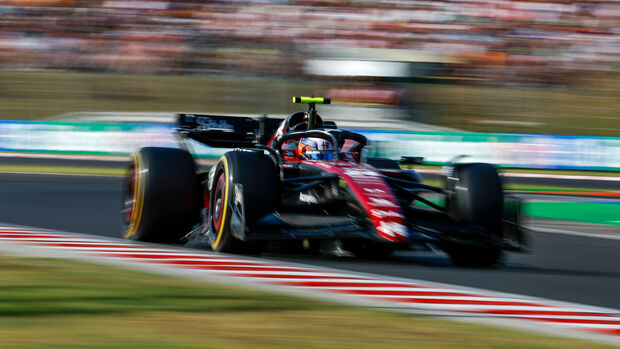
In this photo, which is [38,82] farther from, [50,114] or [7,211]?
[7,211]

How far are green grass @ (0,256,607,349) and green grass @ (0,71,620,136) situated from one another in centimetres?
1906

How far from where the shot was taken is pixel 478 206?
273 inches

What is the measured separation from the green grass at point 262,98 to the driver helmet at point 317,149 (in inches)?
622

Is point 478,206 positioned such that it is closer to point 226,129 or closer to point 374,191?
point 374,191

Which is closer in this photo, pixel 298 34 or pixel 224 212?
pixel 224 212

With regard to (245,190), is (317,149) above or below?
above

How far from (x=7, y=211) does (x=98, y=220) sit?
1.34 m

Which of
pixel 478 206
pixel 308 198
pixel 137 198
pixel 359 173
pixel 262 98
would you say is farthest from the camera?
pixel 262 98

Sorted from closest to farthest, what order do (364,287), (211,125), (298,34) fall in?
1. (364,287)
2. (211,125)
3. (298,34)

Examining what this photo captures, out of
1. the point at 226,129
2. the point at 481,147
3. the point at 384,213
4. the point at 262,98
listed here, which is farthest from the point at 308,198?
the point at 262,98

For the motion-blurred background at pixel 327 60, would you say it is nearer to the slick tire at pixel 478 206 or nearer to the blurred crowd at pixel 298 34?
the blurred crowd at pixel 298 34

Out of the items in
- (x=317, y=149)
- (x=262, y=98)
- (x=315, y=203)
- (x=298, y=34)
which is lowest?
(x=262, y=98)

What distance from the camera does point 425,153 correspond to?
2175 centimetres

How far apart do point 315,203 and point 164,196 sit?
50.0 inches
